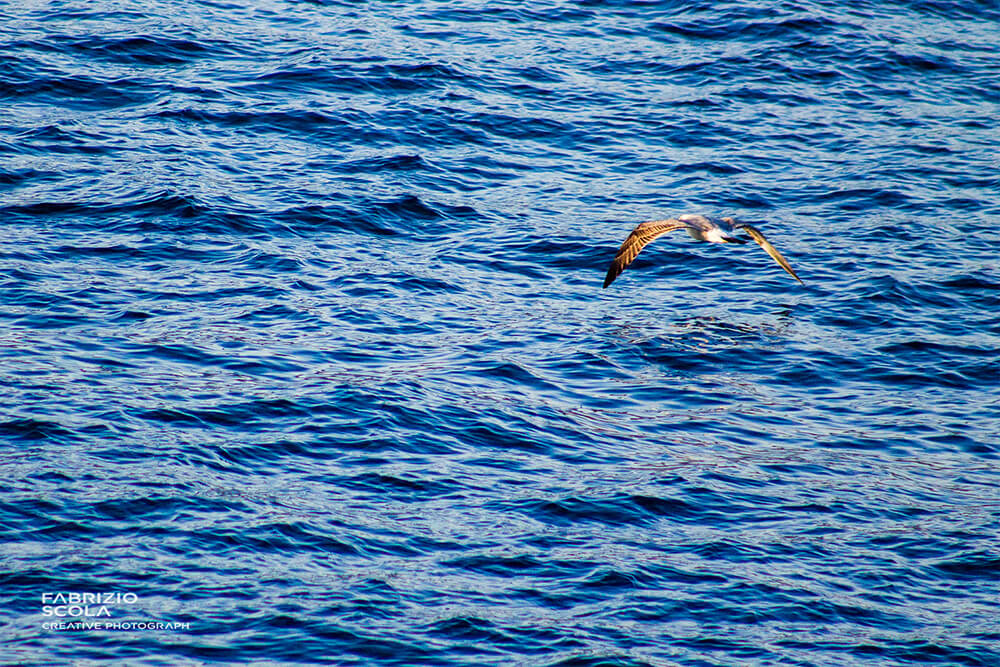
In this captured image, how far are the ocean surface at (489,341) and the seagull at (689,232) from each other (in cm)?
78

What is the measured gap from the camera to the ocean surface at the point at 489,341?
10.2m

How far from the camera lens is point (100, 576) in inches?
393

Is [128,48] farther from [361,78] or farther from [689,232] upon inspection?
[689,232]

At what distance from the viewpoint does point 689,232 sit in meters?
16.3

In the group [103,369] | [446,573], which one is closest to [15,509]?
Result: [103,369]

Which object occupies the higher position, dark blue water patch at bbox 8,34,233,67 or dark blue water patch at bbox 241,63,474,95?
dark blue water patch at bbox 8,34,233,67

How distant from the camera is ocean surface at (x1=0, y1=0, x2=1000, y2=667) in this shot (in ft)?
33.5

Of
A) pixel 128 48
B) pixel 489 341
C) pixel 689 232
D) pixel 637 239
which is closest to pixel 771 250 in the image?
pixel 689 232

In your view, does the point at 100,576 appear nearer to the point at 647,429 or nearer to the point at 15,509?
the point at 15,509

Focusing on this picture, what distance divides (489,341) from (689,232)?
3.21 m

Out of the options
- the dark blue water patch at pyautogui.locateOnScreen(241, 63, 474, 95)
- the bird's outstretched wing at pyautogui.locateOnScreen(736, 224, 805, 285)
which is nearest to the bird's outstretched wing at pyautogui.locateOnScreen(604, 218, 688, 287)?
the bird's outstretched wing at pyautogui.locateOnScreen(736, 224, 805, 285)

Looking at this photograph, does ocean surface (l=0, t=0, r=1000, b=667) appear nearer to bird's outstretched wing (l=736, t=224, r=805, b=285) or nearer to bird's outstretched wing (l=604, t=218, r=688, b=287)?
bird's outstretched wing (l=736, t=224, r=805, b=285)

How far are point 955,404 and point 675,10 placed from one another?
1451 cm

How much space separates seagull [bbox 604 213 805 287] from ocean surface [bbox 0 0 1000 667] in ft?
2.57
